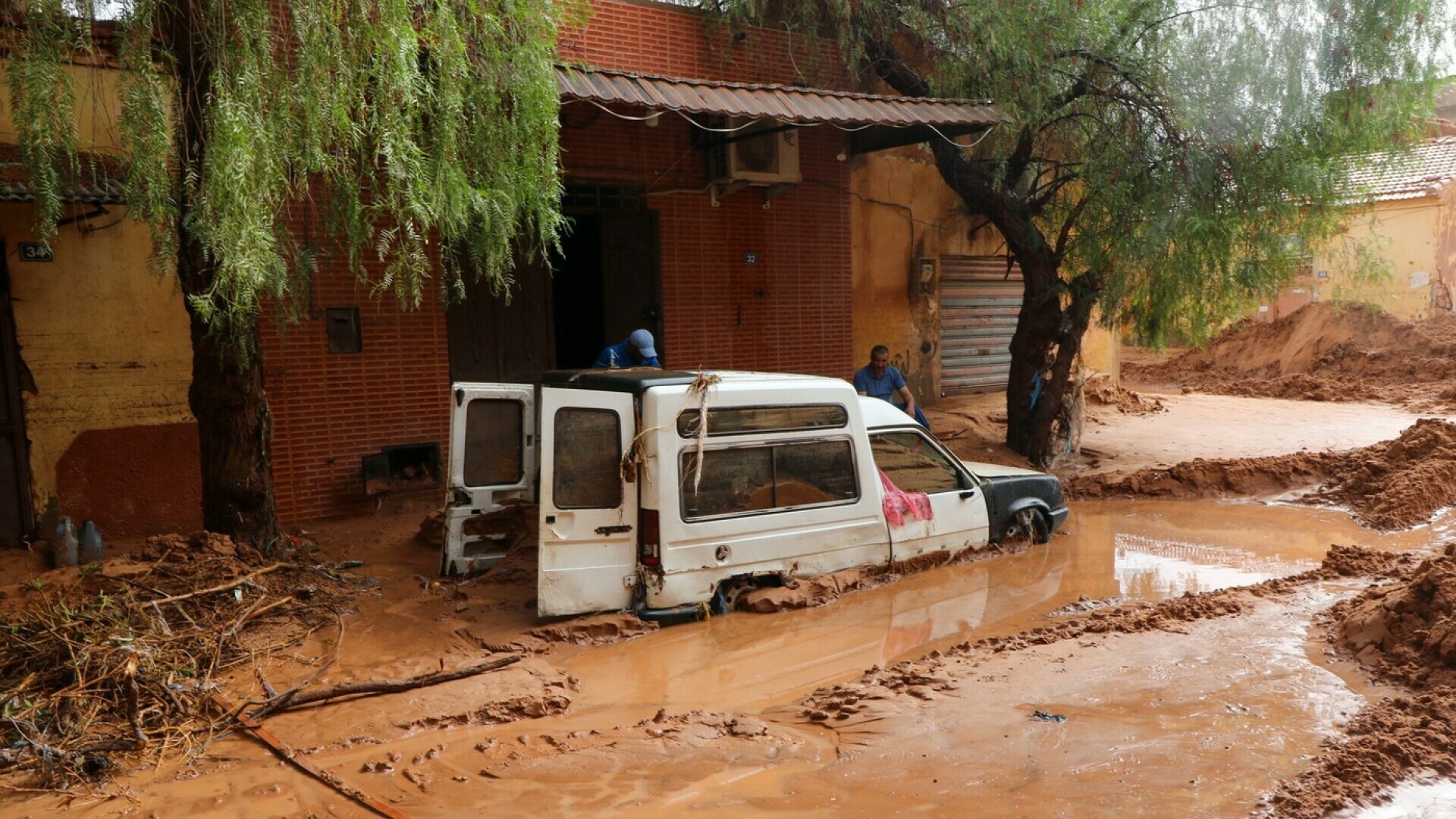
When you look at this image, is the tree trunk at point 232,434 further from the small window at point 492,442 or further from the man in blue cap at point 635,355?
the man in blue cap at point 635,355

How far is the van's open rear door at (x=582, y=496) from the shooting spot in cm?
595

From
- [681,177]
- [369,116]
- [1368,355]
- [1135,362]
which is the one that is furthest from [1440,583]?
[1135,362]

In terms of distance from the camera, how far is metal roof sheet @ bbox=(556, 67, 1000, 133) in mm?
8219

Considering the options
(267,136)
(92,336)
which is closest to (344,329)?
(92,336)

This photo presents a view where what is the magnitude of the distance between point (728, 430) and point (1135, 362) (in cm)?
2268

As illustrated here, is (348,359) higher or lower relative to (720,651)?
higher

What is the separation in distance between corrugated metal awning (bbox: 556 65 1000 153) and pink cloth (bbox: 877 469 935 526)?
374cm

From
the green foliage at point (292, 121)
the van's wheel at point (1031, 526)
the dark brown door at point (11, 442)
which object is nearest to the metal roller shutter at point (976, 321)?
the van's wheel at point (1031, 526)

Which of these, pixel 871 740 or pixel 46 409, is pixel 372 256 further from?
pixel 871 740

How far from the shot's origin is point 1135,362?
26203 millimetres

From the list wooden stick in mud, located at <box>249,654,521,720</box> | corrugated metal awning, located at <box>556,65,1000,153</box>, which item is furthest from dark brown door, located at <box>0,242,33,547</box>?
corrugated metal awning, located at <box>556,65,1000,153</box>

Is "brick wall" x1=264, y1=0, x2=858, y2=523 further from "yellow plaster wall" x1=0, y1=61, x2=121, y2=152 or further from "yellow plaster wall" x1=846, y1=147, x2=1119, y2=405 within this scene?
"yellow plaster wall" x1=0, y1=61, x2=121, y2=152

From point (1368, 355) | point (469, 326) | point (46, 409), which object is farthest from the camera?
point (1368, 355)

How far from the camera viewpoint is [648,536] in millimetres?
6141
